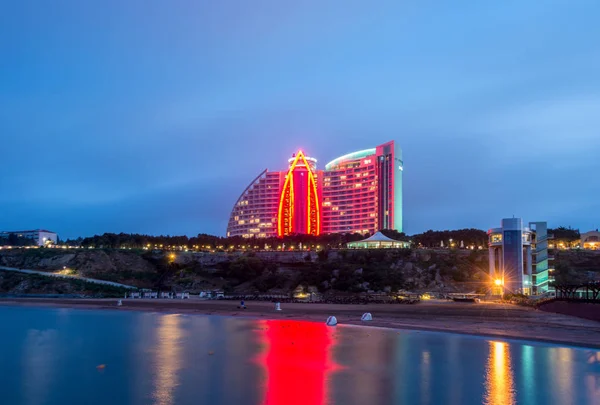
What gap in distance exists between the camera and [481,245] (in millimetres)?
99750

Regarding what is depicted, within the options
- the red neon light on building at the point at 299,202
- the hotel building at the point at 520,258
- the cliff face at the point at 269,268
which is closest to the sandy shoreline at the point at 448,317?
the hotel building at the point at 520,258

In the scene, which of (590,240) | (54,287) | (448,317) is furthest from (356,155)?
(448,317)

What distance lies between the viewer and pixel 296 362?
2331 centimetres

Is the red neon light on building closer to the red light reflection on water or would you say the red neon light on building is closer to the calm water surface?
the red light reflection on water

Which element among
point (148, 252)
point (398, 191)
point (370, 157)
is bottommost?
point (148, 252)

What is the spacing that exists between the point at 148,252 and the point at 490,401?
88.4m

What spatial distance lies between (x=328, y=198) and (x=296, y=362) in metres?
123

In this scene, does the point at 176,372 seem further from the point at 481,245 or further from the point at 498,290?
the point at 481,245

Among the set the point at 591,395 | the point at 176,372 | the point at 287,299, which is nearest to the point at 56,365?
the point at 176,372

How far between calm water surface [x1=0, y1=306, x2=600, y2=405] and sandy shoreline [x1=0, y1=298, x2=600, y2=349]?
2.17m

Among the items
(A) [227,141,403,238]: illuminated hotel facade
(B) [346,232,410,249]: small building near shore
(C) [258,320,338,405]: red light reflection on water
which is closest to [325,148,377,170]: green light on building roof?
(A) [227,141,403,238]: illuminated hotel facade

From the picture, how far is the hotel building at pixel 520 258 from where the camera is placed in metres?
55.2

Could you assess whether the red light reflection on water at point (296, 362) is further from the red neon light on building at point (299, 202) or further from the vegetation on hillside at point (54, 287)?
the red neon light on building at point (299, 202)

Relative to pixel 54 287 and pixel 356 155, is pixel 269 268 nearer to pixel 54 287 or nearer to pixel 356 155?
pixel 54 287
